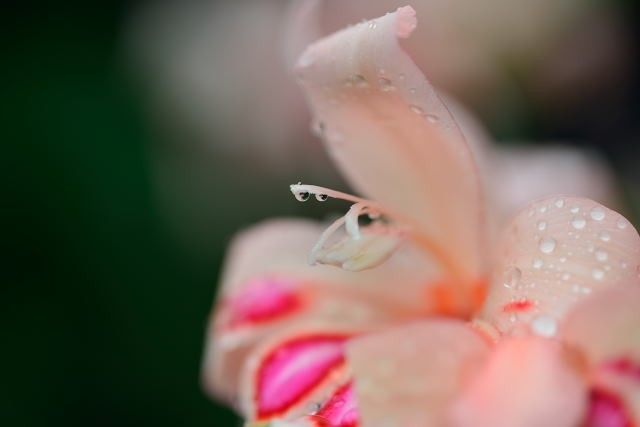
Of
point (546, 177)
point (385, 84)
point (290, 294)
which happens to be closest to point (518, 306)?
point (385, 84)

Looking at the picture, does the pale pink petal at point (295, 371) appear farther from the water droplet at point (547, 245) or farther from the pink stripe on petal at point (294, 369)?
the water droplet at point (547, 245)

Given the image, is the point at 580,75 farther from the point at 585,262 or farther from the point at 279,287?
the point at 585,262

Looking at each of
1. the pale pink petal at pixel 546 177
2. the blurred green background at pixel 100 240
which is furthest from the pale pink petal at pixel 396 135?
the blurred green background at pixel 100 240

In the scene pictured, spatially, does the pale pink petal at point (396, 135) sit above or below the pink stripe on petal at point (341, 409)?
above

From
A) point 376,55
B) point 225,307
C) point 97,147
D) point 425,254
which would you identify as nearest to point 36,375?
point 97,147

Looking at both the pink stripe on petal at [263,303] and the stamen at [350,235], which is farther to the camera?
the pink stripe on petal at [263,303]

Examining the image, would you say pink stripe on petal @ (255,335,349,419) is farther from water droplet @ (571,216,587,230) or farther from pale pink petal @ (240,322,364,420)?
water droplet @ (571,216,587,230)
